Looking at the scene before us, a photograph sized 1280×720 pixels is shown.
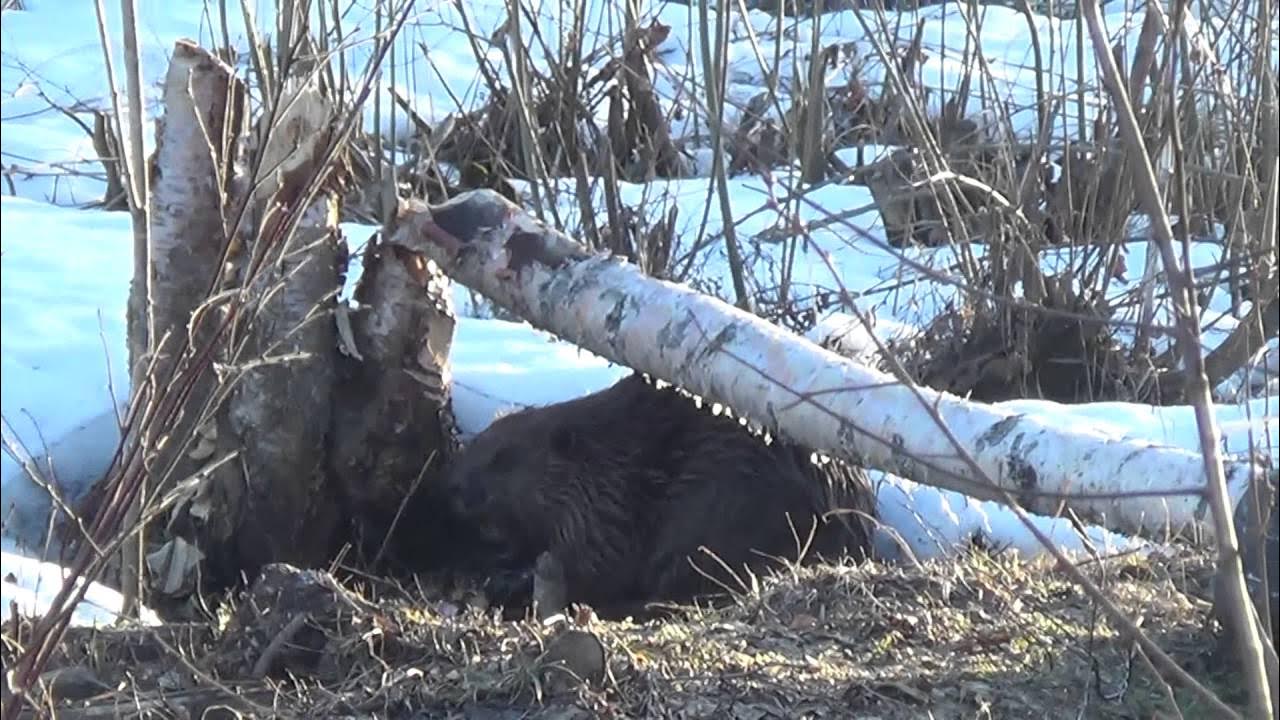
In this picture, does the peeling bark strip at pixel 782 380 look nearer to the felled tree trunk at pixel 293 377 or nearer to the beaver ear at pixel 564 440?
the felled tree trunk at pixel 293 377

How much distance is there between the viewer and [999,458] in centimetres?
314

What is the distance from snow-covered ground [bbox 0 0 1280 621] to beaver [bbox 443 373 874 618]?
0.31 metres

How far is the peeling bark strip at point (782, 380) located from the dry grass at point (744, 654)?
7.0 inches

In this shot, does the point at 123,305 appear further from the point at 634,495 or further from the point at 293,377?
the point at 634,495

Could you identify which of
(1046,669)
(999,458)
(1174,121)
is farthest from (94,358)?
(1174,121)

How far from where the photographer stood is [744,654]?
2.74 m

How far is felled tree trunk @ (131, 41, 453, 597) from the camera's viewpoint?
12.1 feet

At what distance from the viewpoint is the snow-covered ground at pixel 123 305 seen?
12.9ft

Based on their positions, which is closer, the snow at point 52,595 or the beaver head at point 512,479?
the snow at point 52,595

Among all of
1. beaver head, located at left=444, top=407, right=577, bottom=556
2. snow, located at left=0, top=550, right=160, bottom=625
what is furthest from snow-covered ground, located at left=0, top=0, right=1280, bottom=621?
beaver head, located at left=444, top=407, right=577, bottom=556

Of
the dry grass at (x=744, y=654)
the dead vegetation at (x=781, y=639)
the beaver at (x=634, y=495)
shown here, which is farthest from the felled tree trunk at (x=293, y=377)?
the dry grass at (x=744, y=654)

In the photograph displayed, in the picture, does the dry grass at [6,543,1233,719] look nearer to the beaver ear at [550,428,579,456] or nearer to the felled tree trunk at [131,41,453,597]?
the felled tree trunk at [131,41,453,597]

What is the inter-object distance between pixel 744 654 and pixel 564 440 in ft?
5.85

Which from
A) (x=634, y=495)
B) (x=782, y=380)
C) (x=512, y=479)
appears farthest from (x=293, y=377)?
(x=782, y=380)
